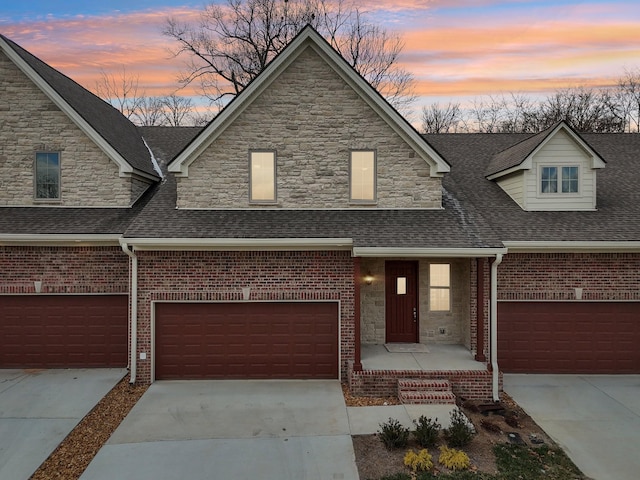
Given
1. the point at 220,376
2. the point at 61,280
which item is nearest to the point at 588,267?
the point at 220,376

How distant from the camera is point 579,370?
11008mm

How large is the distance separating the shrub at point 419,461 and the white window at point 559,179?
8775 mm

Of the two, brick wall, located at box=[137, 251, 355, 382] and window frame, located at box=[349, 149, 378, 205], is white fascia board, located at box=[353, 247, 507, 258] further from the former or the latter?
window frame, located at box=[349, 149, 378, 205]

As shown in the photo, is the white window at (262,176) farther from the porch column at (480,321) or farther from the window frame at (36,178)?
the porch column at (480,321)

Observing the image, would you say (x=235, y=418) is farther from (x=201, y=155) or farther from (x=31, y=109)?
(x=31, y=109)

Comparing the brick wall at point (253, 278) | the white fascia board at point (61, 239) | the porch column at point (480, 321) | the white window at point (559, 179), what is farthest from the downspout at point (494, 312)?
the white fascia board at point (61, 239)

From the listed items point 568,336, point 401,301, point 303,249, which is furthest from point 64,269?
point 568,336

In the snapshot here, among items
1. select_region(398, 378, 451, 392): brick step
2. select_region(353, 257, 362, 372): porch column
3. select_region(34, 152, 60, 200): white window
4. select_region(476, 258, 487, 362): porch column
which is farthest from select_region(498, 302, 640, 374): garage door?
select_region(34, 152, 60, 200): white window

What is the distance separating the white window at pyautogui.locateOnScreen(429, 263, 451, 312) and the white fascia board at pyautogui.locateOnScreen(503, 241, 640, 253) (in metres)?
1.88

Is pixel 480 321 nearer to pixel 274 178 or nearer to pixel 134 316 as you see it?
pixel 274 178

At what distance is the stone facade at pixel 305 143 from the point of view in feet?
36.9

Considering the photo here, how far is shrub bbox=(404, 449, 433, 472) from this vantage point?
6.42 metres

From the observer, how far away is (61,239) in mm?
10453

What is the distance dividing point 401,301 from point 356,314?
93.9 inches
